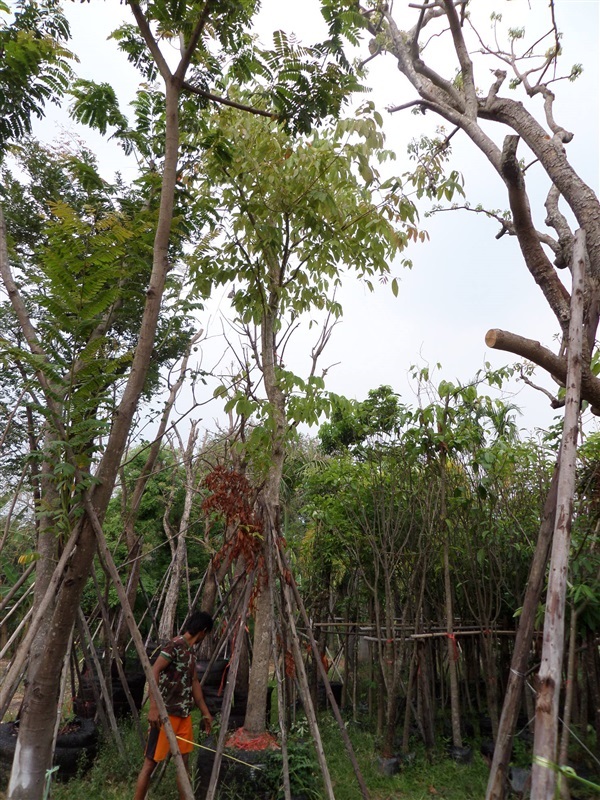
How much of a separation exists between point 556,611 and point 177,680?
3.23 meters

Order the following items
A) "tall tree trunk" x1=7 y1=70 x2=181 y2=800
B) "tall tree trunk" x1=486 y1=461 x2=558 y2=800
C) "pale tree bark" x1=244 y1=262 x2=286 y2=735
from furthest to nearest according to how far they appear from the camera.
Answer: "pale tree bark" x1=244 y1=262 x2=286 y2=735, "tall tree trunk" x1=7 y1=70 x2=181 y2=800, "tall tree trunk" x1=486 y1=461 x2=558 y2=800

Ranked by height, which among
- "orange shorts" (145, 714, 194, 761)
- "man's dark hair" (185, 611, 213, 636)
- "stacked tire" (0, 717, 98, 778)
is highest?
"man's dark hair" (185, 611, 213, 636)

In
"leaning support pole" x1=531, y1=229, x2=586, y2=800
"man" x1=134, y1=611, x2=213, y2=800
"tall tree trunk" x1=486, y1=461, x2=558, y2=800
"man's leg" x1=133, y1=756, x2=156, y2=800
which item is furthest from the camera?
"man" x1=134, y1=611, x2=213, y2=800

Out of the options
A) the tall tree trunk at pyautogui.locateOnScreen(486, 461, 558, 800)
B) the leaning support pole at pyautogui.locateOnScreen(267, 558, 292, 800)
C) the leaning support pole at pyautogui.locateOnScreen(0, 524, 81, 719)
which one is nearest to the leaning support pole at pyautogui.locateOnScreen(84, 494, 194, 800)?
the leaning support pole at pyautogui.locateOnScreen(0, 524, 81, 719)

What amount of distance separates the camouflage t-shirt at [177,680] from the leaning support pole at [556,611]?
10.2 ft

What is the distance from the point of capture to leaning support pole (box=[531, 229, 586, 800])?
1.23 metres

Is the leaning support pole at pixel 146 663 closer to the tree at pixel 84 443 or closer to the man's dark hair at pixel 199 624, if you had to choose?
the tree at pixel 84 443

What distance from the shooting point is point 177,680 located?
154 inches

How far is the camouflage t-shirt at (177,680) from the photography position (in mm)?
3889

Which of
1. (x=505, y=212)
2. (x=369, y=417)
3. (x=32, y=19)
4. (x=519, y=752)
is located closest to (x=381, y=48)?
(x=505, y=212)

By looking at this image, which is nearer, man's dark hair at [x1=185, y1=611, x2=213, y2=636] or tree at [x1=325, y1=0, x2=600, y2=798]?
tree at [x1=325, y1=0, x2=600, y2=798]

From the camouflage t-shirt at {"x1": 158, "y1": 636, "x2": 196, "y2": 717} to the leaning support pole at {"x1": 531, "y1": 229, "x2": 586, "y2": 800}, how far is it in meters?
3.11

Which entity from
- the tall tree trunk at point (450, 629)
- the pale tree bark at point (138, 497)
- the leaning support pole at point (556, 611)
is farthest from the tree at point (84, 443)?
the tall tree trunk at point (450, 629)

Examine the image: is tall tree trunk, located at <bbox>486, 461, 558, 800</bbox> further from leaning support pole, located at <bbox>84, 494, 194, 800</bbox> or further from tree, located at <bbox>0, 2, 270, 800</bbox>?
tree, located at <bbox>0, 2, 270, 800</bbox>
